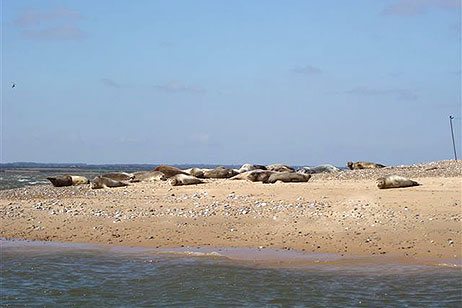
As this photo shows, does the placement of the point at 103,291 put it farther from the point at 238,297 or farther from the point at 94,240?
the point at 94,240

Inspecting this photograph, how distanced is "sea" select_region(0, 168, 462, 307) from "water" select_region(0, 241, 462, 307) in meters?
0.01

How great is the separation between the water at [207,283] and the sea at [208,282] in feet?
0.05

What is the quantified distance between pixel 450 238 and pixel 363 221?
2007 millimetres

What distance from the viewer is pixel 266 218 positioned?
15055 mm

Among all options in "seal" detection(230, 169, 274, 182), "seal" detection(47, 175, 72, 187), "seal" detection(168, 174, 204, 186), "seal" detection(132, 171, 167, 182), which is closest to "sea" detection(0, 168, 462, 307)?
"seal" detection(168, 174, 204, 186)

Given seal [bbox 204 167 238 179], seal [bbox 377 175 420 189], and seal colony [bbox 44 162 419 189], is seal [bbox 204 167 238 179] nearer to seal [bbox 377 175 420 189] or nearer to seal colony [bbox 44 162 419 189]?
seal colony [bbox 44 162 419 189]

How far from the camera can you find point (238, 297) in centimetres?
970

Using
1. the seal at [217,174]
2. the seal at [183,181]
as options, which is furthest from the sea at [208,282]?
the seal at [217,174]

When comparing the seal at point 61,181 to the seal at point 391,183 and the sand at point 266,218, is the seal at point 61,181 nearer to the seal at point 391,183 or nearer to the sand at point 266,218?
the sand at point 266,218

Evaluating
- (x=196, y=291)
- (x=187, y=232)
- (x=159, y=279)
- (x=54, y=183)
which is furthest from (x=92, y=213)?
(x=54, y=183)

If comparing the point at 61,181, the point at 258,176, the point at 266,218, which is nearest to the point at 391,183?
the point at 266,218

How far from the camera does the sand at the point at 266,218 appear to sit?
43.3ft

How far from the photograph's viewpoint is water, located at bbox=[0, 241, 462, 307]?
948cm

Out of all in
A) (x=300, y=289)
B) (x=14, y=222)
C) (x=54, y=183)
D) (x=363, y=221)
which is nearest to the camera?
(x=300, y=289)
